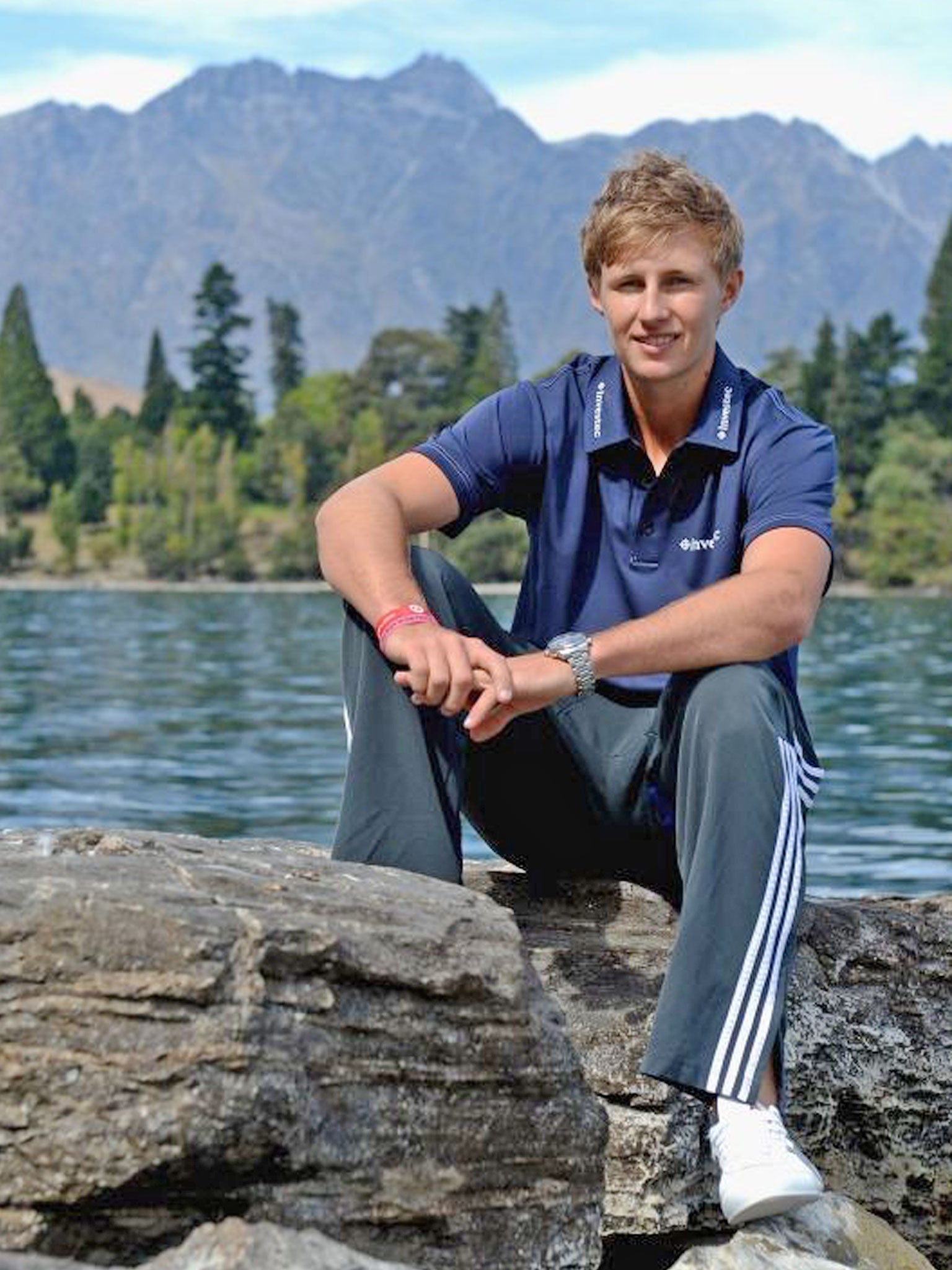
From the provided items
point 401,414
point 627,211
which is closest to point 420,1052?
point 627,211

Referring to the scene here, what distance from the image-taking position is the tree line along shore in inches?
3501

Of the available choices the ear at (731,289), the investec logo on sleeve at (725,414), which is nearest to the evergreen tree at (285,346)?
the ear at (731,289)

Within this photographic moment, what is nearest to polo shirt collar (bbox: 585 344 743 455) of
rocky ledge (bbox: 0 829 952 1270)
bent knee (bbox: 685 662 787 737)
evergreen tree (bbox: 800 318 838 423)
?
bent knee (bbox: 685 662 787 737)

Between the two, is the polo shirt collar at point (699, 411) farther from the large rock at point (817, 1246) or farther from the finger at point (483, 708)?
the large rock at point (817, 1246)

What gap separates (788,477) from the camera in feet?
13.8

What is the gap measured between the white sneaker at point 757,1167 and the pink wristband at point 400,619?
99cm

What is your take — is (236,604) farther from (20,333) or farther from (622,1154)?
(622,1154)

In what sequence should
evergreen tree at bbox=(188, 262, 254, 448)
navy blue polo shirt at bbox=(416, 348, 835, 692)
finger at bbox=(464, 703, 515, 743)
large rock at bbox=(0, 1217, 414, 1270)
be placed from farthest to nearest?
evergreen tree at bbox=(188, 262, 254, 448), navy blue polo shirt at bbox=(416, 348, 835, 692), finger at bbox=(464, 703, 515, 743), large rock at bbox=(0, 1217, 414, 1270)

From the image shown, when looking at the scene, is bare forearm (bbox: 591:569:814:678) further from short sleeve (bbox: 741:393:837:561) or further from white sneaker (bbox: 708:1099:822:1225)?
white sneaker (bbox: 708:1099:822:1225)

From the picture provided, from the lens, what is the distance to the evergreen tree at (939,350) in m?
95.4

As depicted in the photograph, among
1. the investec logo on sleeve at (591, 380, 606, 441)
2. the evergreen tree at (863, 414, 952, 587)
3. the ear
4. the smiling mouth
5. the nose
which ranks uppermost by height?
the ear

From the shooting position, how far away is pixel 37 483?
115m

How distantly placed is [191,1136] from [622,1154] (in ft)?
3.41

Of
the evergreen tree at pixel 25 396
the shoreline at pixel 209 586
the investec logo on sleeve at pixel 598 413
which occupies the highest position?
the evergreen tree at pixel 25 396
